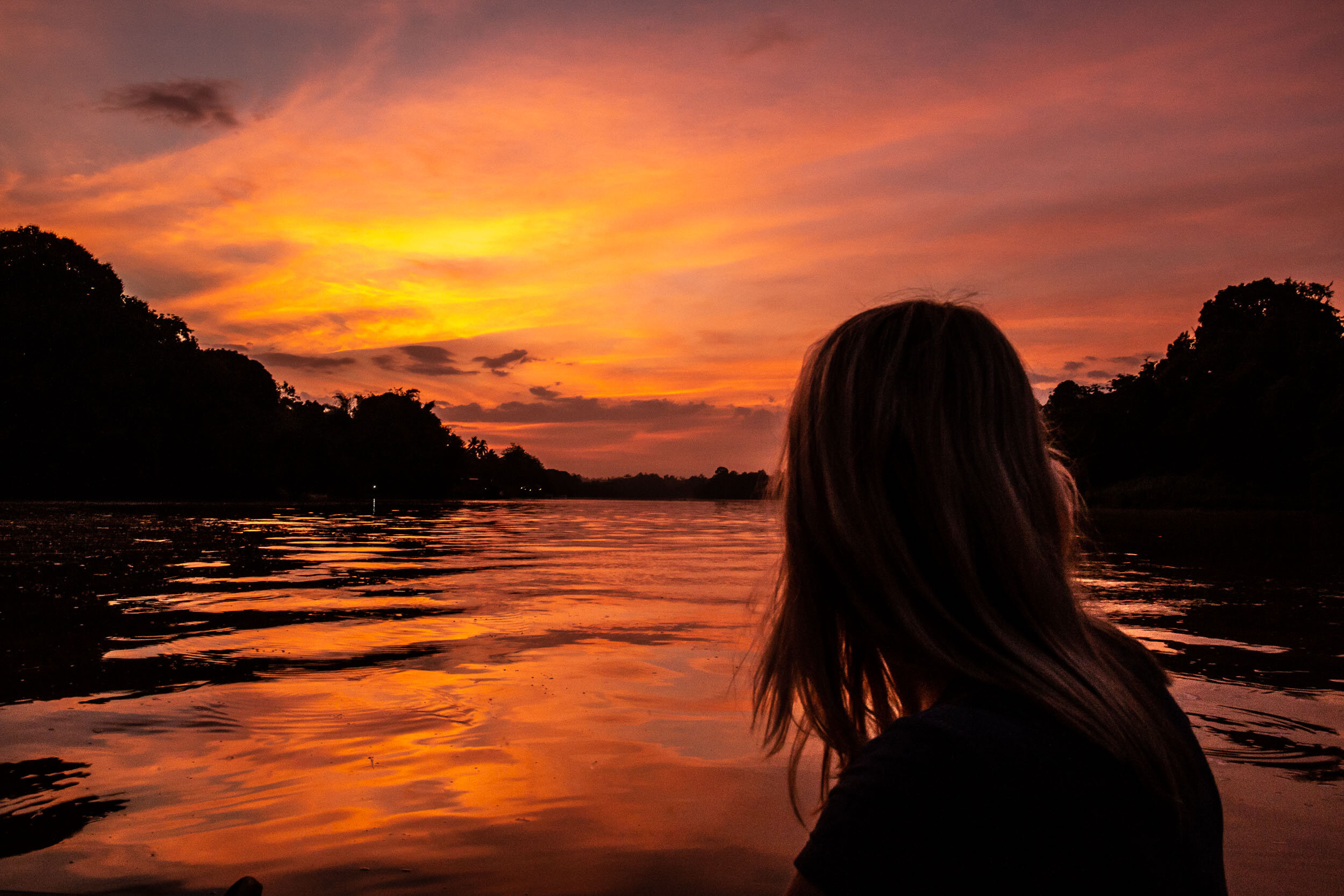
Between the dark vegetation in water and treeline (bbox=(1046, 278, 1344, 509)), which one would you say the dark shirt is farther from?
treeline (bbox=(1046, 278, 1344, 509))

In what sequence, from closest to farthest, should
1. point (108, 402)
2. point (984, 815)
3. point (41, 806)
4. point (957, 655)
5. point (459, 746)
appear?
point (984, 815), point (957, 655), point (41, 806), point (459, 746), point (108, 402)

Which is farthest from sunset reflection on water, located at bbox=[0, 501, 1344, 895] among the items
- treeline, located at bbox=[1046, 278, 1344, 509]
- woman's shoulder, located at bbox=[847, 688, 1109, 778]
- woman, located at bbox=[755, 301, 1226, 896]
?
treeline, located at bbox=[1046, 278, 1344, 509]

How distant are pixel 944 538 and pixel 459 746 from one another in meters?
3.87

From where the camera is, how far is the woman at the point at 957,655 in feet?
3.56

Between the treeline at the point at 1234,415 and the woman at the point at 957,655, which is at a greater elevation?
the treeline at the point at 1234,415

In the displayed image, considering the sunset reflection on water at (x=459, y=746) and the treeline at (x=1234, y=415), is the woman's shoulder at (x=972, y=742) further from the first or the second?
the treeline at (x=1234, y=415)

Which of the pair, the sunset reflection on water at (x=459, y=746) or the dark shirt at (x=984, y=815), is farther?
the sunset reflection on water at (x=459, y=746)

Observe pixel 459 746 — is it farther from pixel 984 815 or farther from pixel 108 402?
pixel 108 402

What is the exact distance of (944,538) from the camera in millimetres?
1322

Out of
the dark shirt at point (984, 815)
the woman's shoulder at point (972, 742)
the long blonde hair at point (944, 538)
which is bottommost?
the dark shirt at point (984, 815)

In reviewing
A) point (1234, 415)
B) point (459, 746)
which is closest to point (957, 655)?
point (459, 746)

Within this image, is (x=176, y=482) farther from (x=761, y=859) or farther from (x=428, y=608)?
(x=761, y=859)

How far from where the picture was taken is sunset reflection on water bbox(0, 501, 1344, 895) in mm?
3217

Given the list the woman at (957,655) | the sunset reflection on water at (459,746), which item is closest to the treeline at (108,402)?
the sunset reflection on water at (459,746)
